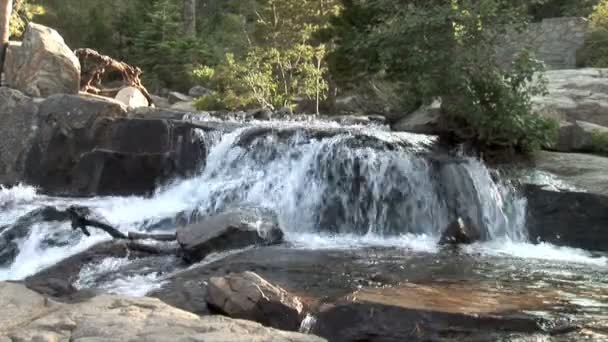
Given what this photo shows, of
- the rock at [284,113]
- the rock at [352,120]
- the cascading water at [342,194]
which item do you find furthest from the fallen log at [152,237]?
the rock at [284,113]

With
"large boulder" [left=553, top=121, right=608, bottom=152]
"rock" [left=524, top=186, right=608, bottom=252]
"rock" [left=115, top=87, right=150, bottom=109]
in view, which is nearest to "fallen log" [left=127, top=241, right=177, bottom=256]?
"rock" [left=524, top=186, right=608, bottom=252]

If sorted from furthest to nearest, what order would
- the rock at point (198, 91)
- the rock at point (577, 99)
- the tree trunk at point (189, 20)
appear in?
the tree trunk at point (189, 20)
the rock at point (198, 91)
the rock at point (577, 99)

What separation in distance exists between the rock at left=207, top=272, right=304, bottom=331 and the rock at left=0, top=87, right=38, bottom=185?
25.7ft

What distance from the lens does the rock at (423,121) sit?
416 inches

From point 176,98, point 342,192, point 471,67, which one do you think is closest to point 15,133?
point 342,192

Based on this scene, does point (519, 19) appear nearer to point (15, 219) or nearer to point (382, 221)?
point (382, 221)

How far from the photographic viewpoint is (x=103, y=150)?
37.0ft

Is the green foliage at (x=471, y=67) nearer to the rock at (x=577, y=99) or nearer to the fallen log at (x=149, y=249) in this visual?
the rock at (x=577, y=99)

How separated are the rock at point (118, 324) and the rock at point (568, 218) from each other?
5.39m

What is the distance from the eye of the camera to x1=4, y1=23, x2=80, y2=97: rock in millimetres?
12758

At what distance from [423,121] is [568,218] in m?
2.96

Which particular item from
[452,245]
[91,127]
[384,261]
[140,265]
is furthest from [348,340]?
[91,127]

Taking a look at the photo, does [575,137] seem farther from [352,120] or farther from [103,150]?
[103,150]

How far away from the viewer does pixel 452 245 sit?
26.5 feet
